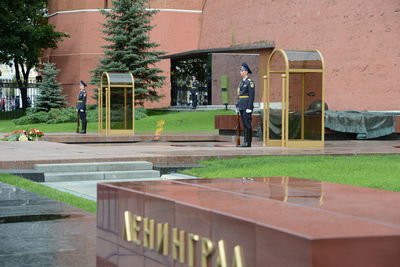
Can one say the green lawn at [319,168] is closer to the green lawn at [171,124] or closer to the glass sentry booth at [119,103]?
the glass sentry booth at [119,103]

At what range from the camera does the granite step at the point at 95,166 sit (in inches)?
466

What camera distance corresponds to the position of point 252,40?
1403 inches

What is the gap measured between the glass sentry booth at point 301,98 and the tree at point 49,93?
2237 cm

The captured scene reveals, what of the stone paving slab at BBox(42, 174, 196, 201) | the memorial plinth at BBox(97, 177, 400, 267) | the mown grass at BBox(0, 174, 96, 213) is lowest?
the stone paving slab at BBox(42, 174, 196, 201)

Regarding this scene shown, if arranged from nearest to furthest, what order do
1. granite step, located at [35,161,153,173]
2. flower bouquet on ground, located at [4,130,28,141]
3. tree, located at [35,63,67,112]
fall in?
granite step, located at [35,161,153,173] < flower bouquet on ground, located at [4,130,28,141] < tree, located at [35,63,67,112]

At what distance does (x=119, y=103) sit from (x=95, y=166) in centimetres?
1188

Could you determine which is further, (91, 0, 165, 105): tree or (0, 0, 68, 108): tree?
(0, 0, 68, 108): tree

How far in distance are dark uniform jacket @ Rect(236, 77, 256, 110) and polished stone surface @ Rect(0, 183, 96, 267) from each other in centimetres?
868

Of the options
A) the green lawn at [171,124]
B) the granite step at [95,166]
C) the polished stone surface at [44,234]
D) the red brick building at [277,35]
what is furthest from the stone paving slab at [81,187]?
the red brick building at [277,35]

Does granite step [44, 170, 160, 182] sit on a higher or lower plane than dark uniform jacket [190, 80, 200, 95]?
lower

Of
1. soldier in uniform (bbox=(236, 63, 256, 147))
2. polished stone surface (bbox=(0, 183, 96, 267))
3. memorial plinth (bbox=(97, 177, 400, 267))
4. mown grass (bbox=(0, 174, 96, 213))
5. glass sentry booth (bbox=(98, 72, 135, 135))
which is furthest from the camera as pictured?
glass sentry booth (bbox=(98, 72, 135, 135))

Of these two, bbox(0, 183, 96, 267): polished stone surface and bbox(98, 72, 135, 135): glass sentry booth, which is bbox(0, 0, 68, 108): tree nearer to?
bbox(98, 72, 135, 135): glass sentry booth

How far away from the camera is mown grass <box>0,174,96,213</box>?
26.0ft

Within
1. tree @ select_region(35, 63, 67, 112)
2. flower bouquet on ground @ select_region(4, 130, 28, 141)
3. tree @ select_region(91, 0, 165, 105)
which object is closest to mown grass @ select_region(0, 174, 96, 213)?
flower bouquet on ground @ select_region(4, 130, 28, 141)
